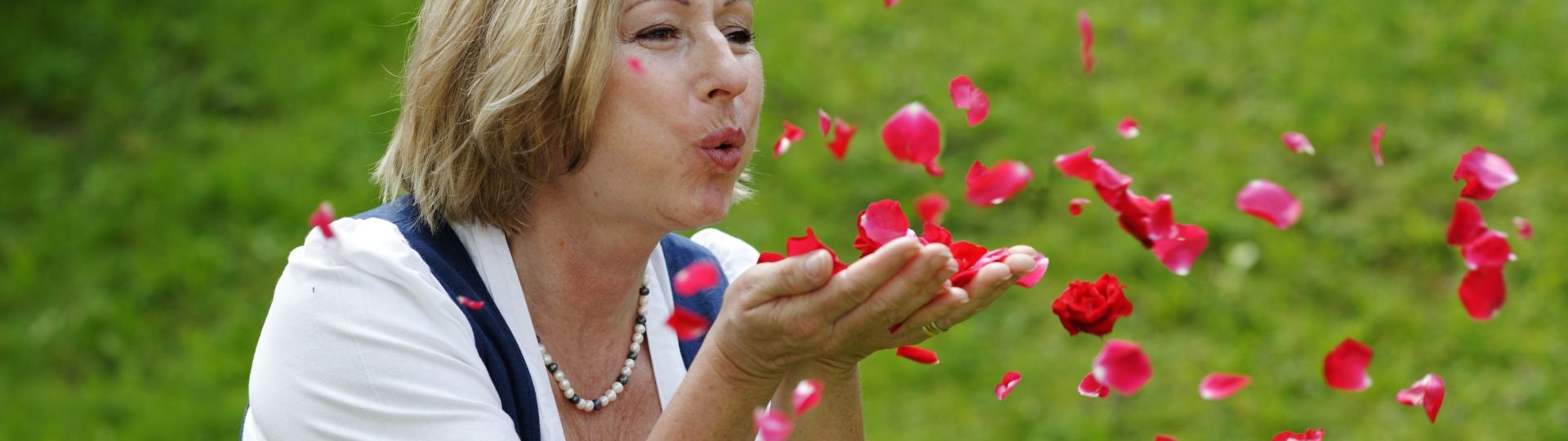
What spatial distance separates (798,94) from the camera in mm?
6090

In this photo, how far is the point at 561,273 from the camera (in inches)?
97.4

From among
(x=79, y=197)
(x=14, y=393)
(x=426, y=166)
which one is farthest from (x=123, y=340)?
(x=426, y=166)

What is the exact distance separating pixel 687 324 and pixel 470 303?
0.30m

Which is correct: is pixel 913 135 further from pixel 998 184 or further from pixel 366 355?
pixel 366 355

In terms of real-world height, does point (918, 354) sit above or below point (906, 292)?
below

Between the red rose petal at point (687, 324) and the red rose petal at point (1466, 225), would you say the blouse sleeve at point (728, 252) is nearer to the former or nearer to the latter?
the red rose petal at point (687, 324)

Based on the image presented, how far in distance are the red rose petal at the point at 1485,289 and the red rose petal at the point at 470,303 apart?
126 centimetres

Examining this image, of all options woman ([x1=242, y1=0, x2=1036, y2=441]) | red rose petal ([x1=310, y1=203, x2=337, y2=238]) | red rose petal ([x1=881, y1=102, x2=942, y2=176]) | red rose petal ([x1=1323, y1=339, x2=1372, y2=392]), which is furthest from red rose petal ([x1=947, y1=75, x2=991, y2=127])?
red rose petal ([x1=310, y1=203, x2=337, y2=238])

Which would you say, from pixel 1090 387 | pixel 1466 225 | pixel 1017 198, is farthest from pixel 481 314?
pixel 1017 198

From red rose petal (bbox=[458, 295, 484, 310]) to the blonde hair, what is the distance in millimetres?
143

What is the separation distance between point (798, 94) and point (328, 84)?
1822mm

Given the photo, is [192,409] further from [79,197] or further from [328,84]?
[328,84]

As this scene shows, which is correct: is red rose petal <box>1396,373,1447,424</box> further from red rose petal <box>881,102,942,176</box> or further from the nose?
the nose

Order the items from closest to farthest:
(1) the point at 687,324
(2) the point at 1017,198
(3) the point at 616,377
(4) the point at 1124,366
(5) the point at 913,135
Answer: (4) the point at 1124,366 < (5) the point at 913,135 < (1) the point at 687,324 < (3) the point at 616,377 < (2) the point at 1017,198
